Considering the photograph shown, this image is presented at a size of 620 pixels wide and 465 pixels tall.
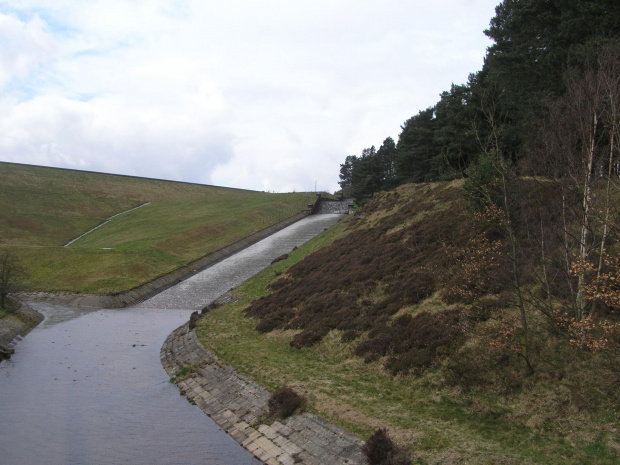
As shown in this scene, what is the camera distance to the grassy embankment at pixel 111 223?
52938 millimetres

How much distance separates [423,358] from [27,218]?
8433 cm

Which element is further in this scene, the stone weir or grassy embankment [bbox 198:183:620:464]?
the stone weir

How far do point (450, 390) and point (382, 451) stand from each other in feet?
14.8

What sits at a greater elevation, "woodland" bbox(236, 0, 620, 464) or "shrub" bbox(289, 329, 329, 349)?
"woodland" bbox(236, 0, 620, 464)

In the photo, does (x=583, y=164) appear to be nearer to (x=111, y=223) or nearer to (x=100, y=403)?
(x=100, y=403)

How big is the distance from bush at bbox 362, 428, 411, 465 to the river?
173 inches

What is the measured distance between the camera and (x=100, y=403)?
2112 cm

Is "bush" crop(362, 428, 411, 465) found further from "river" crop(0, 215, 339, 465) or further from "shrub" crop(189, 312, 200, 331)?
"shrub" crop(189, 312, 200, 331)

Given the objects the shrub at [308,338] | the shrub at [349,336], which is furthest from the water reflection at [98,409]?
the shrub at [349,336]

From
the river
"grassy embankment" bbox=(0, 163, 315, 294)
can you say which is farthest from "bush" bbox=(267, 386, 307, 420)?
"grassy embankment" bbox=(0, 163, 315, 294)

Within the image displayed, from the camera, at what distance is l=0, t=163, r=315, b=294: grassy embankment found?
52938 mm

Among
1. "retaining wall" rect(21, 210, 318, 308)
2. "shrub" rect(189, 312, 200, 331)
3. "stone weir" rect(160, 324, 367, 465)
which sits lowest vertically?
"stone weir" rect(160, 324, 367, 465)

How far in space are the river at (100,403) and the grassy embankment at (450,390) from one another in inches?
150

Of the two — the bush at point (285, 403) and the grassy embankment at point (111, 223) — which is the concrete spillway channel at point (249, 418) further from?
the grassy embankment at point (111, 223)
